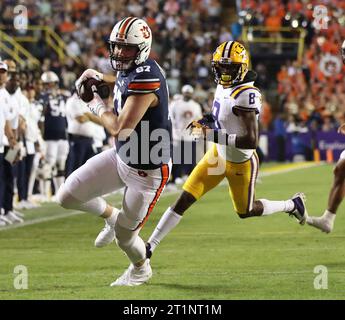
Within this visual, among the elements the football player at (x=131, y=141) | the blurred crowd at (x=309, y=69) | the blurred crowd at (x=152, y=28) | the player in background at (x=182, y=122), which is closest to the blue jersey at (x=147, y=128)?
the football player at (x=131, y=141)

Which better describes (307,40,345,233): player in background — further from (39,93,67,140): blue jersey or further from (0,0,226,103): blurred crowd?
(0,0,226,103): blurred crowd

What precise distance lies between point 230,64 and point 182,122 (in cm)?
1037

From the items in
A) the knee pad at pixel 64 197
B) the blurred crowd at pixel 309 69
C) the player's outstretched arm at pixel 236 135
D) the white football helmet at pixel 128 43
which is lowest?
the blurred crowd at pixel 309 69

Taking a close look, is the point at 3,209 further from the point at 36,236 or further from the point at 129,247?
the point at 129,247

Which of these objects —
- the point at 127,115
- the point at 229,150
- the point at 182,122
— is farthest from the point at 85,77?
the point at 182,122

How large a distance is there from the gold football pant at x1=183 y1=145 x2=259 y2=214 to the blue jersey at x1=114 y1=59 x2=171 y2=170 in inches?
62.6

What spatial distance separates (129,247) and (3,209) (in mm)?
5597

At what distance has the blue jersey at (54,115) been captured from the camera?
15656mm

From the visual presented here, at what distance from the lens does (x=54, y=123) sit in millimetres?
15719

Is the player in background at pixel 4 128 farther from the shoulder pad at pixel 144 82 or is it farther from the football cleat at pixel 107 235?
the shoulder pad at pixel 144 82

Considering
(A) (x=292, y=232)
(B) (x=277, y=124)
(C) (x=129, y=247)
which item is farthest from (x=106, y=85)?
(B) (x=277, y=124)

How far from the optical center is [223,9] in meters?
30.5

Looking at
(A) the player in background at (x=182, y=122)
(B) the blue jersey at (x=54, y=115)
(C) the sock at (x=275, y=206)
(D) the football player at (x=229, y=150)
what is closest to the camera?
(D) the football player at (x=229, y=150)

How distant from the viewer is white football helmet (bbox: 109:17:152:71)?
24.6 feet
